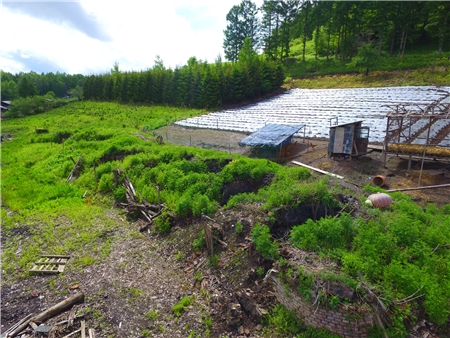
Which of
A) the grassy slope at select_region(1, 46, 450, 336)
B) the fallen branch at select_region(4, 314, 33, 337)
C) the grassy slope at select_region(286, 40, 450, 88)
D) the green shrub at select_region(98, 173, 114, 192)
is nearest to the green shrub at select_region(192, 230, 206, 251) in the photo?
the grassy slope at select_region(1, 46, 450, 336)

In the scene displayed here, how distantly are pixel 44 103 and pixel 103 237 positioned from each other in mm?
47875

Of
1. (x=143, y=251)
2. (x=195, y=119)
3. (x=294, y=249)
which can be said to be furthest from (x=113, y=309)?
(x=195, y=119)

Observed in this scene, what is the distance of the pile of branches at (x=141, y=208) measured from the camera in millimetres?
12781

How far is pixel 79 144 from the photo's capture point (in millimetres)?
23656

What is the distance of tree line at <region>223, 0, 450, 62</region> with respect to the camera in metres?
40.8

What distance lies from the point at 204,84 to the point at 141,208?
30234 mm

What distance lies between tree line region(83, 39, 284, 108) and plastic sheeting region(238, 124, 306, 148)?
65.0 ft

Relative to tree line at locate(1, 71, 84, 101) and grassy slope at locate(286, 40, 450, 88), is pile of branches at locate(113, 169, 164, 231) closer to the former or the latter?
grassy slope at locate(286, 40, 450, 88)

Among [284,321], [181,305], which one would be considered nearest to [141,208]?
[181,305]

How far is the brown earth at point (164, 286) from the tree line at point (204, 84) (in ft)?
99.1

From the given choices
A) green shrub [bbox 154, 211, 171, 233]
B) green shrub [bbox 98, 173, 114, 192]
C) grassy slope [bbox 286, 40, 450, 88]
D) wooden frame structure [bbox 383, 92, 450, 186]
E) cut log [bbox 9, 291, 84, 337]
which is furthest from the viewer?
grassy slope [bbox 286, 40, 450, 88]

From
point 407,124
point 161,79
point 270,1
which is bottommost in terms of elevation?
point 407,124

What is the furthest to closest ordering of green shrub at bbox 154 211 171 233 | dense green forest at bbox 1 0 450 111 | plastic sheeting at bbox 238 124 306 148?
dense green forest at bbox 1 0 450 111
plastic sheeting at bbox 238 124 306 148
green shrub at bbox 154 211 171 233

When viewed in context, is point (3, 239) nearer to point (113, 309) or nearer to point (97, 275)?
point (97, 275)
